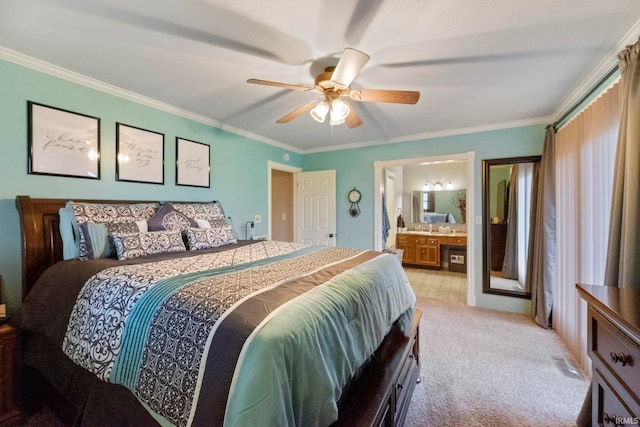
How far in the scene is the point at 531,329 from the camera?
293cm

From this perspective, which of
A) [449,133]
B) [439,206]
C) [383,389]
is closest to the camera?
[383,389]

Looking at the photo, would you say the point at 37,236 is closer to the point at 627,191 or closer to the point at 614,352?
the point at 614,352

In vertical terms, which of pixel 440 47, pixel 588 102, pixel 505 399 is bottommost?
pixel 505 399

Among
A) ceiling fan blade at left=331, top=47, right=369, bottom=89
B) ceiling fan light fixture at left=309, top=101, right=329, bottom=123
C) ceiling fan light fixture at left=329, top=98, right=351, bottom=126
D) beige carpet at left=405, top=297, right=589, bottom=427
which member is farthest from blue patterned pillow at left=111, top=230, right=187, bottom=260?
beige carpet at left=405, top=297, right=589, bottom=427

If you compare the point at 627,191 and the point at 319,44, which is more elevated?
the point at 319,44

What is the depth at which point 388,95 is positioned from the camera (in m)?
1.87

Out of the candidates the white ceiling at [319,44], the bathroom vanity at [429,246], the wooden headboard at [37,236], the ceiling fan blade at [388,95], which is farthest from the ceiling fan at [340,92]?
the bathroom vanity at [429,246]

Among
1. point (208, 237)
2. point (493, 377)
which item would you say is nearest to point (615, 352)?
point (493, 377)

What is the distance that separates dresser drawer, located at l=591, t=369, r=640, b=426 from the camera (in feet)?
2.95

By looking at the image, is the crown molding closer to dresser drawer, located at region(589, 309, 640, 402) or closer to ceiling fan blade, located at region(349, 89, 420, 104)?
ceiling fan blade, located at region(349, 89, 420, 104)

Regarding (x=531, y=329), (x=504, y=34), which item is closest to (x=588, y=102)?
(x=504, y=34)

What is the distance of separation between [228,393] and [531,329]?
3503 millimetres

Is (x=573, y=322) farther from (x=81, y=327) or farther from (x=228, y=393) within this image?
(x=81, y=327)

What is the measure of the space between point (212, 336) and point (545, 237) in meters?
3.63
